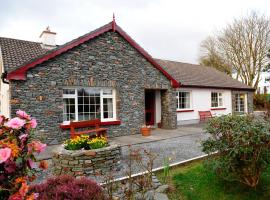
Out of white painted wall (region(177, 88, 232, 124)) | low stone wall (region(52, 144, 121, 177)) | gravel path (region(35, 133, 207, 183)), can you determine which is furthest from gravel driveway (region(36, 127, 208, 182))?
white painted wall (region(177, 88, 232, 124))

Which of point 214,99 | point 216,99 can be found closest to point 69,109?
point 214,99

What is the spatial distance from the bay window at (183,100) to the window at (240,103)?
736 cm

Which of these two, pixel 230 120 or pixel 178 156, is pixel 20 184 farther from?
pixel 178 156

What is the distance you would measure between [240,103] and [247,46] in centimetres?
1234

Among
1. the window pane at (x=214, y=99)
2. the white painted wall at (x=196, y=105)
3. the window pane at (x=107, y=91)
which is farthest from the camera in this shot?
the window pane at (x=214, y=99)

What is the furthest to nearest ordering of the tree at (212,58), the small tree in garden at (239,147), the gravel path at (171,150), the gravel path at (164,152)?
the tree at (212,58) → the gravel path at (171,150) → the gravel path at (164,152) → the small tree in garden at (239,147)

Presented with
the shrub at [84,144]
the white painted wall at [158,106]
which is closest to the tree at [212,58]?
the white painted wall at [158,106]

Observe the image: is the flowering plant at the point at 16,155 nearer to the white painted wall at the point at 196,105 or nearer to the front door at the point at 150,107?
the front door at the point at 150,107

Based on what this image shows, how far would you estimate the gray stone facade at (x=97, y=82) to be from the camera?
30.1 ft

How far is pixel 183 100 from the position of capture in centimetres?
1639

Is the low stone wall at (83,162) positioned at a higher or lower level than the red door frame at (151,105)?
lower

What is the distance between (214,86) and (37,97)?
46.2 ft

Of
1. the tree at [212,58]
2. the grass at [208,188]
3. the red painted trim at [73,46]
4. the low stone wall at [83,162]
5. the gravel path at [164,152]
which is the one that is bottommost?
the grass at [208,188]

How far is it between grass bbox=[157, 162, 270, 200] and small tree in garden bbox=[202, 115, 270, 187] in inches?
15.4
